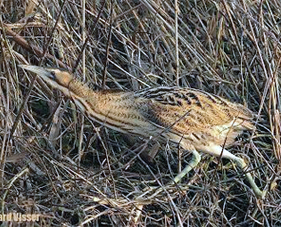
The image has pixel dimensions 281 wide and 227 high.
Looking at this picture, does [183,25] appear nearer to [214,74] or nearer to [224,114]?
[214,74]

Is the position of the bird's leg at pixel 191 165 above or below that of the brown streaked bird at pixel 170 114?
below

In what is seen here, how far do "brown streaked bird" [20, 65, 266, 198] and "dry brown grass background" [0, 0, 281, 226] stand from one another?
0.26ft

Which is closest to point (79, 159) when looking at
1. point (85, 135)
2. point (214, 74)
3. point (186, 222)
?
point (85, 135)

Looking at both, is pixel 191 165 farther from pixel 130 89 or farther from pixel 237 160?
pixel 130 89

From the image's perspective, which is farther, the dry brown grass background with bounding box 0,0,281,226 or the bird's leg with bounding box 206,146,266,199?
the bird's leg with bounding box 206,146,266,199

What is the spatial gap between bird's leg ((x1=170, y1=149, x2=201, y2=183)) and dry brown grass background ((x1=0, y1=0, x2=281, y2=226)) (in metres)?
0.04

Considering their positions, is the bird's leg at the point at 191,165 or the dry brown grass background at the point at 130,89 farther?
the bird's leg at the point at 191,165

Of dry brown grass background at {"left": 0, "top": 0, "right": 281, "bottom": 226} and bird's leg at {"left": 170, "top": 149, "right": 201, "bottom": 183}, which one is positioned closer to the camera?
dry brown grass background at {"left": 0, "top": 0, "right": 281, "bottom": 226}

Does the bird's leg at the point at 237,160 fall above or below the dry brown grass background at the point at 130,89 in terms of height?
below

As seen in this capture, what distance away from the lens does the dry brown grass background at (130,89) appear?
103 inches

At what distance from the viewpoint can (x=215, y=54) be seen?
11.0 feet

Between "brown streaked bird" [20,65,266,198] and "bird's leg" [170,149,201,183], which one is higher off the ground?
"brown streaked bird" [20,65,266,198]

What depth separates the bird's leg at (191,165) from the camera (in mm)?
2853

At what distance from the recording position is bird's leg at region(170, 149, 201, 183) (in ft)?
9.36
